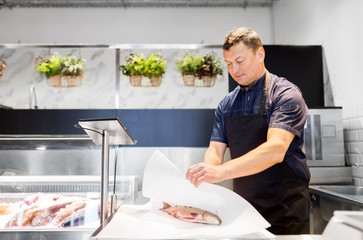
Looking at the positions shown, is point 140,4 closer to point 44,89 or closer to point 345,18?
point 44,89

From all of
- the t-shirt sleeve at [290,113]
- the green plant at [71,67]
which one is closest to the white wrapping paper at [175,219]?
the t-shirt sleeve at [290,113]

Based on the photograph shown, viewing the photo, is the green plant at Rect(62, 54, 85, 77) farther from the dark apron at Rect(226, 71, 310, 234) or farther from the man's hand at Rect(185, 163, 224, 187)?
the man's hand at Rect(185, 163, 224, 187)

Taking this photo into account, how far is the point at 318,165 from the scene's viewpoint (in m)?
2.88

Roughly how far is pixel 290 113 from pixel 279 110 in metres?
0.05

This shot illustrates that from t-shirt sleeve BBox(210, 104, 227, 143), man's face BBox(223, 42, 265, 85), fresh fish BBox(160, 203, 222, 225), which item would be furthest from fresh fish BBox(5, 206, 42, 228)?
man's face BBox(223, 42, 265, 85)

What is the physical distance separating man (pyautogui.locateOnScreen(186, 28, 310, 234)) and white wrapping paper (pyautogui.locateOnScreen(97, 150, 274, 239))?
0.44 metres

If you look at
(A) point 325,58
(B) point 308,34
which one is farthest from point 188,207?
(B) point 308,34

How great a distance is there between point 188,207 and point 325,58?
2.92 meters

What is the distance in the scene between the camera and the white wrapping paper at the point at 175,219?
86cm

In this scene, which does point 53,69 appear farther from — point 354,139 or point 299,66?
point 354,139

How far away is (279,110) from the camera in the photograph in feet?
4.91

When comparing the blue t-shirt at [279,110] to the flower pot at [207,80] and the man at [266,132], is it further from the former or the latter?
the flower pot at [207,80]

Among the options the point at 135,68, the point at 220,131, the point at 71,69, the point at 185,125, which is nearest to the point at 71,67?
the point at 71,69

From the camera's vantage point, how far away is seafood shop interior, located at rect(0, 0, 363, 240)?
3.41ft
